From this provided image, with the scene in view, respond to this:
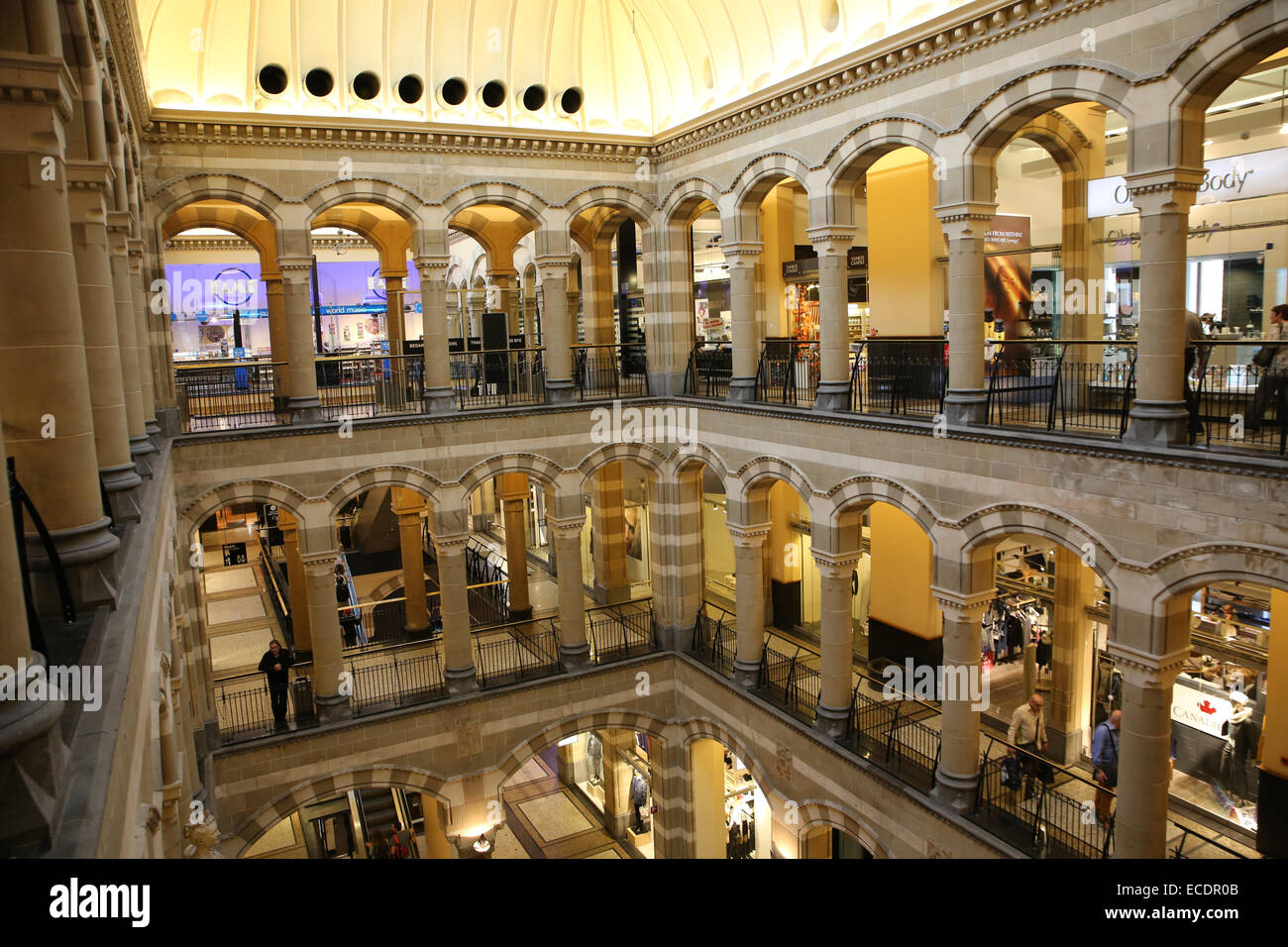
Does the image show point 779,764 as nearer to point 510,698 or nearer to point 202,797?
point 510,698

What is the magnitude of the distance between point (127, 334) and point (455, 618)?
8104 millimetres

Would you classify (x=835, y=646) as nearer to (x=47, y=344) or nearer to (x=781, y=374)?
(x=781, y=374)

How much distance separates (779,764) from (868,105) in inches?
391

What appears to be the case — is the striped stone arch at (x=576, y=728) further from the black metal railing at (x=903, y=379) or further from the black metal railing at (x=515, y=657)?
the black metal railing at (x=903, y=379)

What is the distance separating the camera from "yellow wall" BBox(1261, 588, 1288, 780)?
11.6 metres

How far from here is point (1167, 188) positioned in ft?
30.7

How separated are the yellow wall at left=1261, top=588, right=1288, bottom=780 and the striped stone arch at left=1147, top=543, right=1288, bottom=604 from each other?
10.2ft

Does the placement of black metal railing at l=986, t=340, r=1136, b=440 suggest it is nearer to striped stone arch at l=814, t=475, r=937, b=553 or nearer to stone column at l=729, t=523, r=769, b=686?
striped stone arch at l=814, t=475, r=937, b=553

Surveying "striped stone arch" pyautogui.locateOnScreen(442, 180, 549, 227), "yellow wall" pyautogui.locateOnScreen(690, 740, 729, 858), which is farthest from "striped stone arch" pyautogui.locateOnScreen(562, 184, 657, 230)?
"yellow wall" pyautogui.locateOnScreen(690, 740, 729, 858)

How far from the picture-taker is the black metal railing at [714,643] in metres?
17.2

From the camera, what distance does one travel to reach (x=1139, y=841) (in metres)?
9.79

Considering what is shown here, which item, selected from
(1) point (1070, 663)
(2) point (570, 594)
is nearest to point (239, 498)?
(2) point (570, 594)

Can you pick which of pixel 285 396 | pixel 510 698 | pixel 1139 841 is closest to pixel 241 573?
pixel 285 396

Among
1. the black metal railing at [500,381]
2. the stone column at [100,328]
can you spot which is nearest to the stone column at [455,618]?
the black metal railing at [500,381]
